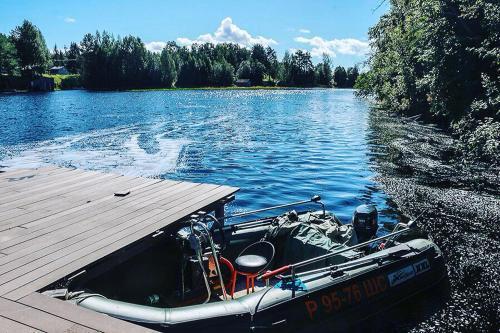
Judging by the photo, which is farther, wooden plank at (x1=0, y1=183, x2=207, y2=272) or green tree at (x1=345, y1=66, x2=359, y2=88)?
green tree at (x1=345, y1=66, x2=359, y2=88)

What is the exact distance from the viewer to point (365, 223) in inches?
300

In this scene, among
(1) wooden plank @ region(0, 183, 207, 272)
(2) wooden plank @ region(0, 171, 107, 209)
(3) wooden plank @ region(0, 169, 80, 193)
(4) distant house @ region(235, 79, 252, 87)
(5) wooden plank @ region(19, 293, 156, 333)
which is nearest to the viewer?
(5) wooden plank @ region(19, 293, 156, 333)

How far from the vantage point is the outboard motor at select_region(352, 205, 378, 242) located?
7613 mm

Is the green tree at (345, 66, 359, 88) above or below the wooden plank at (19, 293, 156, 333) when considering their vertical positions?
above

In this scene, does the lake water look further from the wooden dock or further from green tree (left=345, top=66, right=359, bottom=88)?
green tree (left=345, top=66, right=359, bottom=88)

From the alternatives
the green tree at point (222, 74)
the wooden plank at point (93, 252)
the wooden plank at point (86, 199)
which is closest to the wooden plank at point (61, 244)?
the wooden plank at point (93, 252)

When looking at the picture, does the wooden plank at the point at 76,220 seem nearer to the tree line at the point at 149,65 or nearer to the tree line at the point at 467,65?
the tree line at the point at 467,65

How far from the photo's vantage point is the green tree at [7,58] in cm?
8438

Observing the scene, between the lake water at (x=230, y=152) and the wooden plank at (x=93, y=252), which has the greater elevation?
the wooden plank at (x=93, y=252)

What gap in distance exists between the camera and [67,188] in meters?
8.69

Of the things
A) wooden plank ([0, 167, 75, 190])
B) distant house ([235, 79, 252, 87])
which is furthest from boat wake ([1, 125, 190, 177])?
distant house ([235, 79, 252, 87])

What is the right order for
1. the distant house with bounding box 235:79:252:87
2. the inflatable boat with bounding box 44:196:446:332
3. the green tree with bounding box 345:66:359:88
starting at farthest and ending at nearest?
the green tree with bounding box 345:66:359:88, the distant house with bounding box 235:79:252:87, the inflatable boat with bounding box 44:196:446:332

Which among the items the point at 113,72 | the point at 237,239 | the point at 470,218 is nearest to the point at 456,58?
the point at 470,218

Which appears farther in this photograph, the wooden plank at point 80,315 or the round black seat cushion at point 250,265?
the round black seat cushion at point 250,265
